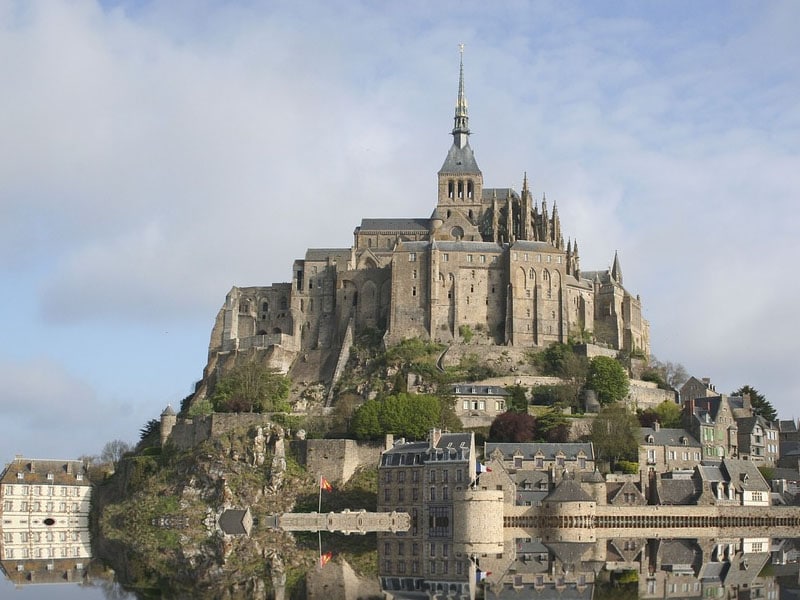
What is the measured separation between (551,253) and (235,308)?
92.7 feet

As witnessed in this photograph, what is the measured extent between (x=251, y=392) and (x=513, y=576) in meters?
45.3

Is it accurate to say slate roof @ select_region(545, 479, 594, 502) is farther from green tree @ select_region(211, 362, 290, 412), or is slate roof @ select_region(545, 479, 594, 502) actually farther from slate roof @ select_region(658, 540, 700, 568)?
green tree @ select_region(211, 362, 290, 412)

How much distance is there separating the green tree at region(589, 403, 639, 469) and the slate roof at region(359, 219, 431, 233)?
34339mm

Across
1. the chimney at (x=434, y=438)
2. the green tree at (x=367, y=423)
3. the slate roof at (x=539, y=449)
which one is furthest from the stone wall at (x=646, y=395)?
the chimney at (x=434, y=438)

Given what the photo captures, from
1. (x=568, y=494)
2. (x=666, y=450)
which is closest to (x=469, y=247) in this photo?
(x=666, y=450)

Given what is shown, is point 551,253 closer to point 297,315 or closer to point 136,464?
point 297,315

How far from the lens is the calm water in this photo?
3947 cm

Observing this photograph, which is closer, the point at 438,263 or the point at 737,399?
the point at 737,399

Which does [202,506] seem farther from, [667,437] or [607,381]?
[607,381]

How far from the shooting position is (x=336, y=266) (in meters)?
103

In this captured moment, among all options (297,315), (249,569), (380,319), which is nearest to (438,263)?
(380,319)

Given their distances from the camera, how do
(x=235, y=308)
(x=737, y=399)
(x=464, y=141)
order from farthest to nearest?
(x=464, y=141), (x=235, y=308), (x=737, y=399)

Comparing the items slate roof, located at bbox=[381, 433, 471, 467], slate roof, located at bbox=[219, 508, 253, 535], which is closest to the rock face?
slate roof, located at bbox=[219, 508, 253, 535]

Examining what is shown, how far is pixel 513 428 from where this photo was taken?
77875 mm
